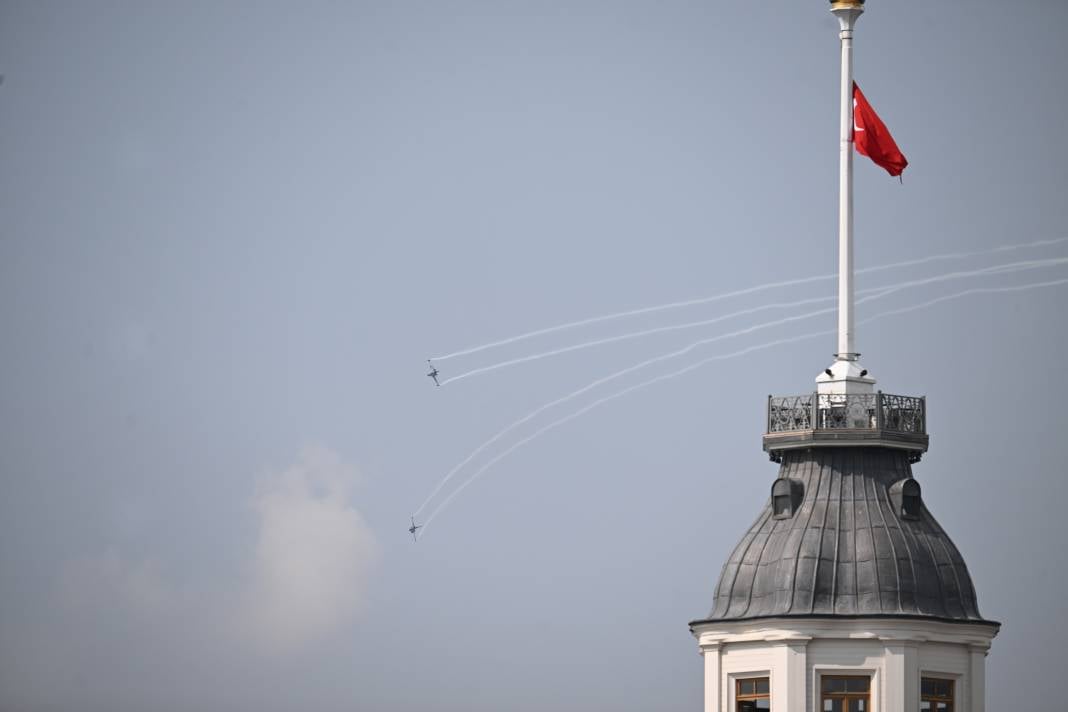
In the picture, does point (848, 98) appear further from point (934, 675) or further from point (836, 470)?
point (934, 675)

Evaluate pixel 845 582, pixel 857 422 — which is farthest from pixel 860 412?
pixel 845 582

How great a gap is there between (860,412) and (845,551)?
6.17m

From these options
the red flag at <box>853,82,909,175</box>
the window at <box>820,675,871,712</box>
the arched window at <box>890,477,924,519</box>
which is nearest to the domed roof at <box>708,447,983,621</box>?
the arched window at <box>890,477,924,519</box>

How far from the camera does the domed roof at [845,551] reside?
11894 centimetres

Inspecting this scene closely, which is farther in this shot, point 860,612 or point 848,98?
point 848,98

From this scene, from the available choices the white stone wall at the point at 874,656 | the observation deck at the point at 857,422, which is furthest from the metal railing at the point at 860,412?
the white stone wall at the point at 874,656

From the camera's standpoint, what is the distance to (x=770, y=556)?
398ft

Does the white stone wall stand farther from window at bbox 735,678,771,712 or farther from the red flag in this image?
the red flag

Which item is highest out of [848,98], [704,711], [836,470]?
[848,98]

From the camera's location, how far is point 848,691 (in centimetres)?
11812

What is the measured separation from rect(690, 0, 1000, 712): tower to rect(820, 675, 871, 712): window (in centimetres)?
6

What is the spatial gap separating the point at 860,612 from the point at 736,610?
5737mm

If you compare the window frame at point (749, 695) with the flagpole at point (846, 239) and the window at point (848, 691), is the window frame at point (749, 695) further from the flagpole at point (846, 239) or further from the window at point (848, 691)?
the flagpole at point (846, 239)

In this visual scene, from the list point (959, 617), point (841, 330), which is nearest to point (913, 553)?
point (959, 617)
